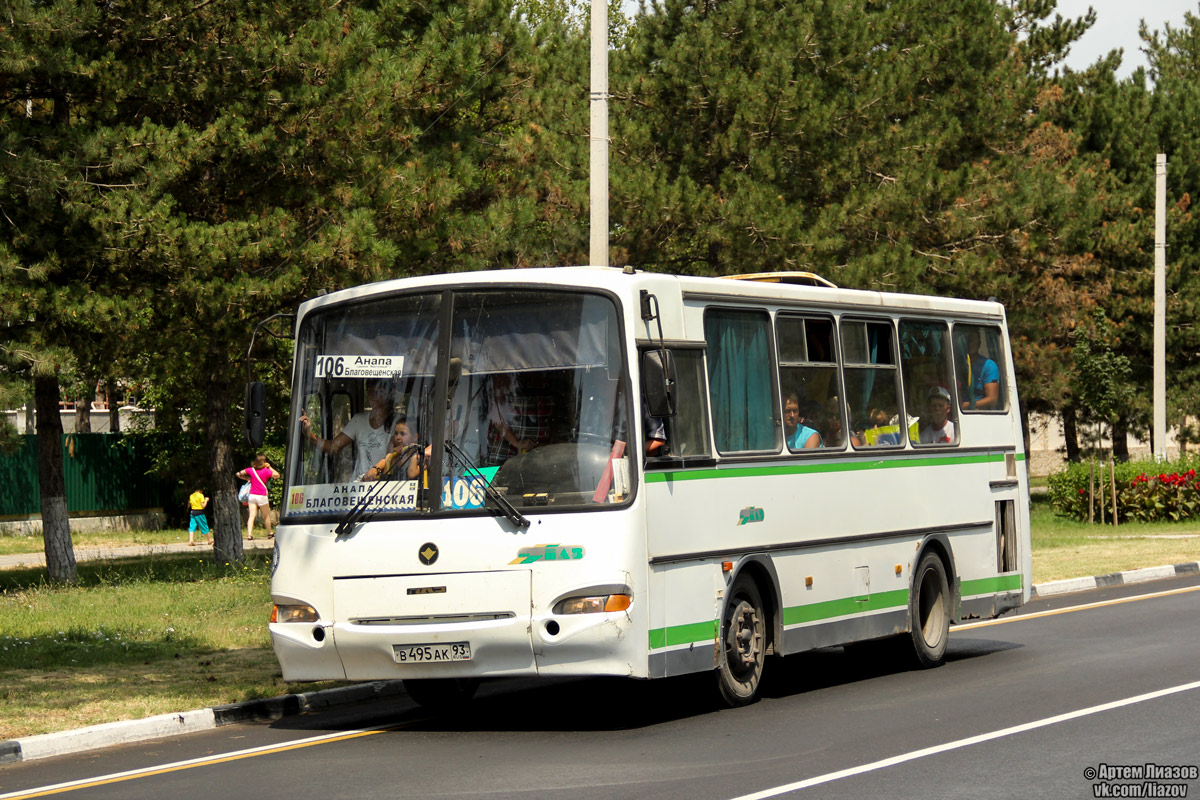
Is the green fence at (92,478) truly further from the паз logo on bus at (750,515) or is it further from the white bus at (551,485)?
the паз logo on bus at (750,515)

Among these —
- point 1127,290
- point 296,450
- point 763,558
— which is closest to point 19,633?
point 296,450

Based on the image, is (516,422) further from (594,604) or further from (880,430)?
(880,430)

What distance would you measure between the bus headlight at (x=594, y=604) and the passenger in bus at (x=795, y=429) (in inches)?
103

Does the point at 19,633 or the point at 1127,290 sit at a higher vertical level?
the point at 1127,290

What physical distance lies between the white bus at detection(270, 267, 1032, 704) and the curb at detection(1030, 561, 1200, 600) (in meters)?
9.26

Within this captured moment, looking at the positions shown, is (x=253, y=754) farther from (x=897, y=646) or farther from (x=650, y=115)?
(x=650, y=115)

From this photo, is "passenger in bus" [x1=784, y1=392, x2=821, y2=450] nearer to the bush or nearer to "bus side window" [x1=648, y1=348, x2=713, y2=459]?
"bus side window" [x1=648, y1=348, x2=713, y2=459]

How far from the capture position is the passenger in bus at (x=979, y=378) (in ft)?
50.0

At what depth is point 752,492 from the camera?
1188 centimetres

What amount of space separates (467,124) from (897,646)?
15224 millimetres

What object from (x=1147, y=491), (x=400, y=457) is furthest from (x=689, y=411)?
Result: (x=1147, y=491)

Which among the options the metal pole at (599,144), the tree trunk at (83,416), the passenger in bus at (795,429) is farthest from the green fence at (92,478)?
the passenger in bus at (795,429)

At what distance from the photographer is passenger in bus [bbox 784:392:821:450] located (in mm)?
12469

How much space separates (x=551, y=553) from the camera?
1037 centimetres
